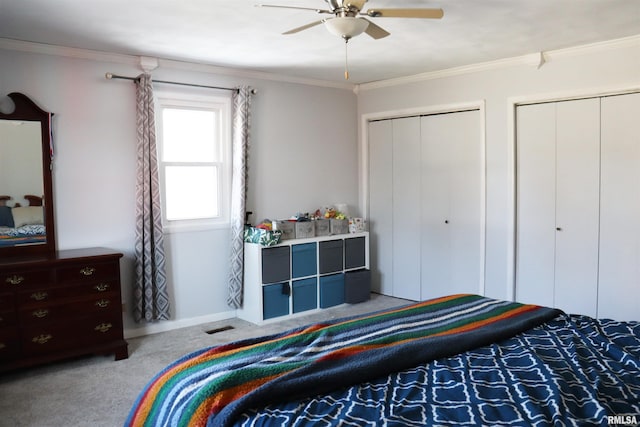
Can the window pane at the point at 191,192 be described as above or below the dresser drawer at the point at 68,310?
above

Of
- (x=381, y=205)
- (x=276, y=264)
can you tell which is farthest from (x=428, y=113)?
(x=276, y=264)

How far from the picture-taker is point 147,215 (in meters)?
4.28

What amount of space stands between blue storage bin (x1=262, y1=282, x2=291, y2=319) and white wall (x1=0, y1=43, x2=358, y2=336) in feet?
1.51

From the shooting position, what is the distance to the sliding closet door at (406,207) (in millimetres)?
5473

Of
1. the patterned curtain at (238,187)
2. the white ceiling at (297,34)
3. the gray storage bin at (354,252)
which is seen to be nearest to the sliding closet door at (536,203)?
the white ceiling at (297,34)

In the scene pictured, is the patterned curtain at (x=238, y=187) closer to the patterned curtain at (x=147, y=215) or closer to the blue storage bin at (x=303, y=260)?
the blue storage bin at (x=303, y=260)

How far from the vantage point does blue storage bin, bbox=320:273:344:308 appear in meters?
5.14

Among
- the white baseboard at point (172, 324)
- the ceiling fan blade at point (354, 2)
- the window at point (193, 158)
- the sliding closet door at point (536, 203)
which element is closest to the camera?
the ceiling fan blade at point (354, 2)

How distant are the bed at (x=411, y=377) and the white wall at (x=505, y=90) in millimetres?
A: 2296

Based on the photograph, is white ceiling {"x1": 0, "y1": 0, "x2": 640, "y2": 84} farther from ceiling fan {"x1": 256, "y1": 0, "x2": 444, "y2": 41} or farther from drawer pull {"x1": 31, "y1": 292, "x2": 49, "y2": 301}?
drawer pull {"x1": 31, "y1": 292, "x2": 49, "y2": 301}

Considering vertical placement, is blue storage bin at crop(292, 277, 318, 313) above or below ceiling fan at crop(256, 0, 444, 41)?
below

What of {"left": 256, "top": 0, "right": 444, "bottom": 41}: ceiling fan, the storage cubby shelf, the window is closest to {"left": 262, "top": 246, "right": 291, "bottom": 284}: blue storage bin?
the storage cubby shelf

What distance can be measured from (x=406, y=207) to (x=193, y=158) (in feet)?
7.61

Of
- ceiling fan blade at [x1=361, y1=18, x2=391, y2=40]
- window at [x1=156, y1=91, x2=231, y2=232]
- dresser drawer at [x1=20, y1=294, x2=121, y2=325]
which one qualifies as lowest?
dresser drawer at [x1=20, y1=294, x2=121, y2=325]
